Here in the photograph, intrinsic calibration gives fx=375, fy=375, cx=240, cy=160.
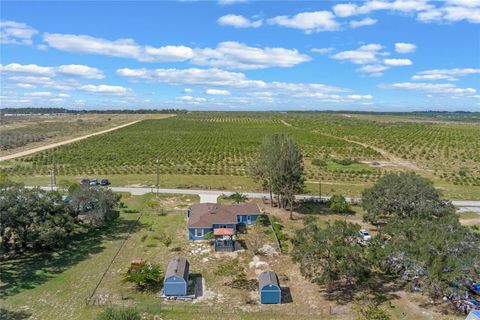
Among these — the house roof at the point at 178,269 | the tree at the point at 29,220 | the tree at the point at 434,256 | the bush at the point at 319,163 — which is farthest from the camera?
the bush at the point at 319,163

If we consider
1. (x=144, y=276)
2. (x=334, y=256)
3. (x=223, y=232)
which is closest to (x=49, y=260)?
(x=144, y=276)

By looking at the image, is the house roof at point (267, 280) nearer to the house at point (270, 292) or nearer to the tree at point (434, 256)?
the house at point (270, 292)

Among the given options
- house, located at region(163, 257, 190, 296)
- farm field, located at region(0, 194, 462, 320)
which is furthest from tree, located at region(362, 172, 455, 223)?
house, located at region(163, 257, 190, 296)

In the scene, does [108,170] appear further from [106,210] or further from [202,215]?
[202,215]

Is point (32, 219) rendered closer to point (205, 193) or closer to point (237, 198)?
point (237, 198)

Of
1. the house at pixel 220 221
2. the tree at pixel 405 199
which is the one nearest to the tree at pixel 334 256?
the house at pixel 220 221

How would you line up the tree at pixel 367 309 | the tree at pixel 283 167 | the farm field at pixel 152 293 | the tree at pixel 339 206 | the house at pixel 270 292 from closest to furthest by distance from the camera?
1. the tree at pixel 367 309
2. the farm field at pixel 152 293
3. the house at pixel 270 292
4. the tree at pixel 283 167
5. the tree at pixel 339 206
